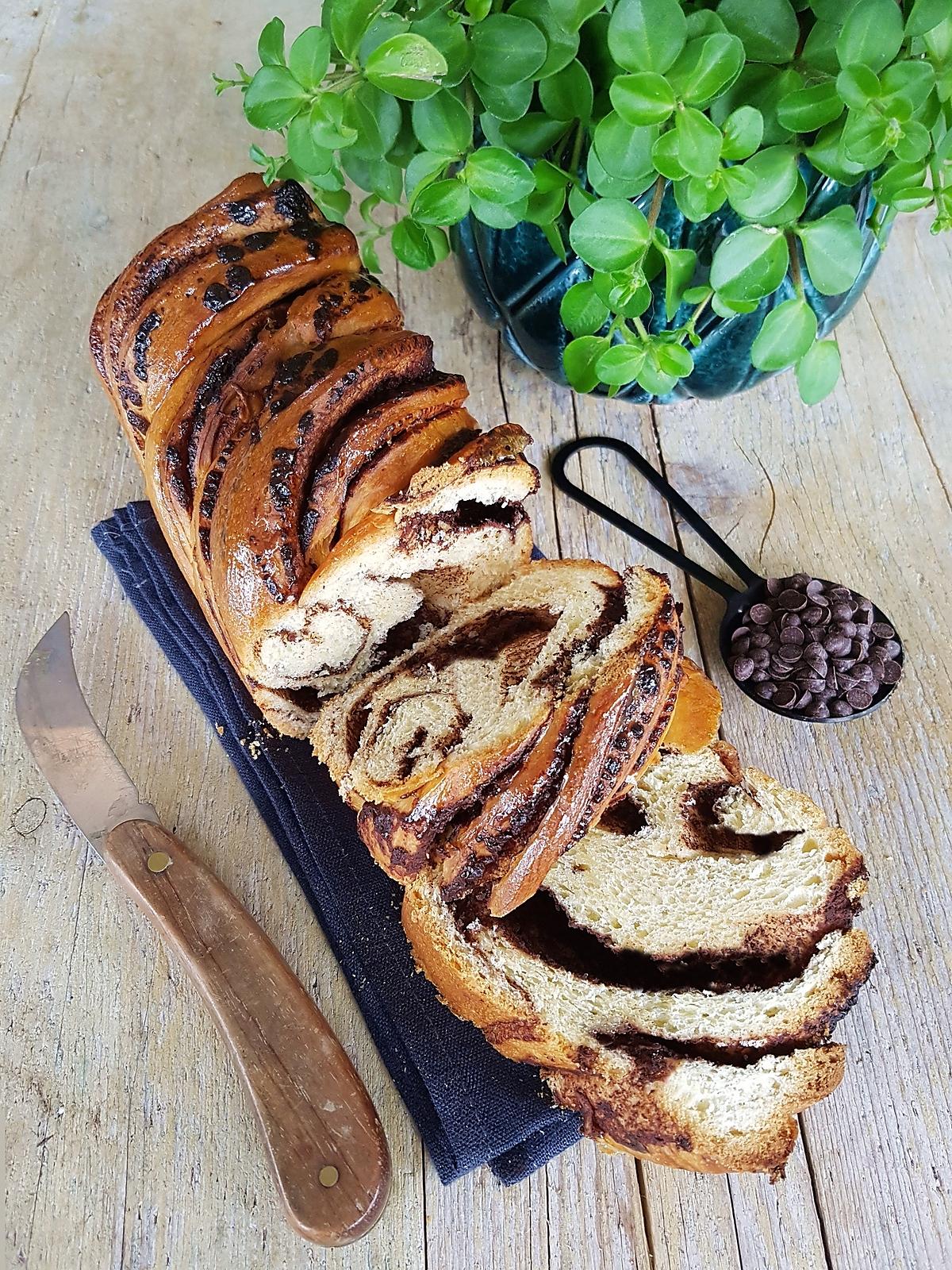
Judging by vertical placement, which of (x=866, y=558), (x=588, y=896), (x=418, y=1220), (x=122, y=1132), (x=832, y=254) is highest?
(x=832, y=254)

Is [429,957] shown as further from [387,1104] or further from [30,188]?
[30,188]

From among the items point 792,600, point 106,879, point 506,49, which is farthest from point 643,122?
point 106,879

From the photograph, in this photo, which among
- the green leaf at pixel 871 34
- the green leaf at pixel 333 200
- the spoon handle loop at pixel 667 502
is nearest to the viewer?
the green leaf at pixel 871 34

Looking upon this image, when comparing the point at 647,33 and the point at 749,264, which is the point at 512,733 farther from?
the point at 647,33

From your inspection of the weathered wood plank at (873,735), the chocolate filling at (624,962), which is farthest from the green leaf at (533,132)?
the chocolate filling at (624,962)

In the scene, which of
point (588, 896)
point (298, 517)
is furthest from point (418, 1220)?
point (298, 517)

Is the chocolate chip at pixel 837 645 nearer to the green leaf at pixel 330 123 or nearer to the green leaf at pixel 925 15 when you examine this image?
the green leaf at pixel 925 15
